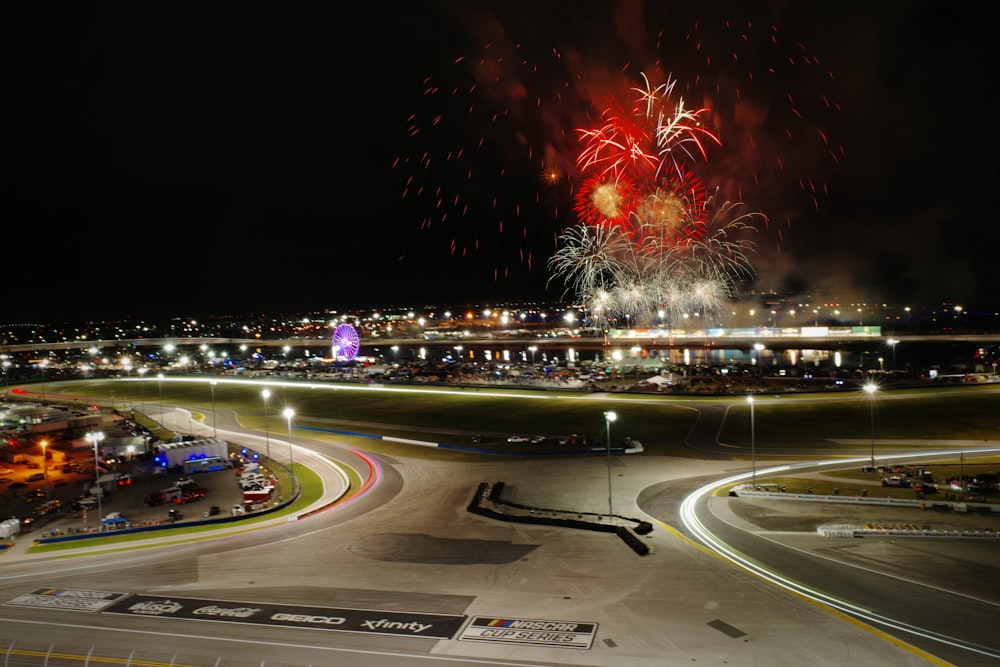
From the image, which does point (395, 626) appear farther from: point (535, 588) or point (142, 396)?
point (142, 396)

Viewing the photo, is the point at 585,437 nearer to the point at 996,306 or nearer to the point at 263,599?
the point at 263,599

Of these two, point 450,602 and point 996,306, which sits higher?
point 996,306

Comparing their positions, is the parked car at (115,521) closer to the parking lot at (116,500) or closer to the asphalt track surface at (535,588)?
the parking lot at (116,500)

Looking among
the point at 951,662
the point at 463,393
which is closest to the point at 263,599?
the point at 951,662

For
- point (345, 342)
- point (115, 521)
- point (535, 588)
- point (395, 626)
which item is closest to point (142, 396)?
point (345, 342)

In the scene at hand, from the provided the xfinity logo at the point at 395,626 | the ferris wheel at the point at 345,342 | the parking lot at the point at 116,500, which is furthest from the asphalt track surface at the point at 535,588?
the ferris wheel at the point at 345,342

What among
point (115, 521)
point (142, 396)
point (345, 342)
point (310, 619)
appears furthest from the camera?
point (345, 342)
